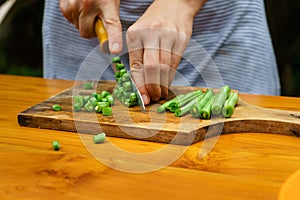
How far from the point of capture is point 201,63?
169 cm

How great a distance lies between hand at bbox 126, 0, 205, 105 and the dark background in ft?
5.69

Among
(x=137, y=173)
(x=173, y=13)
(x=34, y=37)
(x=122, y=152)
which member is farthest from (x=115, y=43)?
(x=34, y=37)

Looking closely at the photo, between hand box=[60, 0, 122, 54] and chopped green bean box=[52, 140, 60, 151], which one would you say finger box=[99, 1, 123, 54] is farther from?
chopped green bean box=[52, 140, 60, 151]

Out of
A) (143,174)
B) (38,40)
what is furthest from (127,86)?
(38,40)

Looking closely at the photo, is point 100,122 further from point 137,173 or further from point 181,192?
point 181,192

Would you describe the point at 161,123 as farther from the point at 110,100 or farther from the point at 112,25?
the point at 112,25

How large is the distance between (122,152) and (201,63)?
28.6 inches

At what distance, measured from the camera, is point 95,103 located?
1257 mm

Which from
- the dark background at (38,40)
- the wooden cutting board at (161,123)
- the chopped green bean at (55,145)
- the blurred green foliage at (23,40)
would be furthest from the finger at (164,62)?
the blurred green foliage at (23,40)

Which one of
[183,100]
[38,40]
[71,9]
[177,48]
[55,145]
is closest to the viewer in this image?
[55,145]

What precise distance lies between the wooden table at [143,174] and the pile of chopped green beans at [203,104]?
0.08 metres

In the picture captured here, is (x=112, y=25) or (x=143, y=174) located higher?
(x=112, y=25)

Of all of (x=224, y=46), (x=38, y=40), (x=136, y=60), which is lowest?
(x=38, y=40)

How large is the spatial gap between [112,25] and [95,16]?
0.10 m
